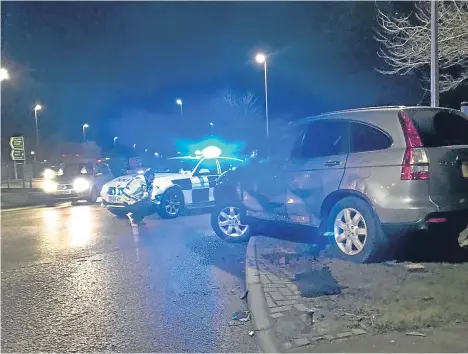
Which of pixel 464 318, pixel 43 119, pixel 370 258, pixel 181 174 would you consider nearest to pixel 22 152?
pixel 181 174

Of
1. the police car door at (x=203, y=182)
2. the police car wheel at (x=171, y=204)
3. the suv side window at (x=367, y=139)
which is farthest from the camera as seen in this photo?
the police car door at (x=203, y=182)

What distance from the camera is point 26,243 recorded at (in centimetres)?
1009

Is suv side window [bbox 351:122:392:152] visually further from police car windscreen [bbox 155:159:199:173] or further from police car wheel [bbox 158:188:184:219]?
police car windscreen [bbox 155:159:199:173]

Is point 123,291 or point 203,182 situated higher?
point 203,182

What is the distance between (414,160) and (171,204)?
25.2 feet

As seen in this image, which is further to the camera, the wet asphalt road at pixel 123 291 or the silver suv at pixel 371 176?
the silver suv at pixel 371 176

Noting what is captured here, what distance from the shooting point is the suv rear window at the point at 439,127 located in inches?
237

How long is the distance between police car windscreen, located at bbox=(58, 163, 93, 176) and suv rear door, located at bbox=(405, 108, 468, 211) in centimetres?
1508

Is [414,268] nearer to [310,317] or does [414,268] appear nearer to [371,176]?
[371,176]

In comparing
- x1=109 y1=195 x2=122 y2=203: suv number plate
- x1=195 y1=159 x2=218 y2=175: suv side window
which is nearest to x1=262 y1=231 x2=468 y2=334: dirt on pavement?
x1=195 y1=159 x2=218 y2=175: suv side window

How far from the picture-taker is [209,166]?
13.0 meters

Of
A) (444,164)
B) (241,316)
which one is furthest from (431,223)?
(241,316)

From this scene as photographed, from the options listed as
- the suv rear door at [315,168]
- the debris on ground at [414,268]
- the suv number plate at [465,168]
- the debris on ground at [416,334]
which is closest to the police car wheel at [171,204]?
the suv rear door at [315,168]

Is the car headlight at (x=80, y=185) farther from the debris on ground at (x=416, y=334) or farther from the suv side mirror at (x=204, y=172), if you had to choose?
the debris on ground at (x=416, y=334)
